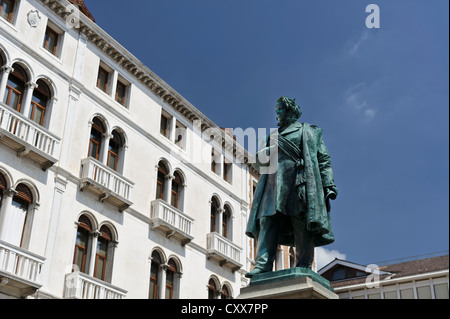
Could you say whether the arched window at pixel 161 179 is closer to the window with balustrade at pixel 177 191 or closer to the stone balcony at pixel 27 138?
the window with balustrade at pixel 177 191

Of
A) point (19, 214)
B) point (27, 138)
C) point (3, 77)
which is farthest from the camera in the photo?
point (3, 77)

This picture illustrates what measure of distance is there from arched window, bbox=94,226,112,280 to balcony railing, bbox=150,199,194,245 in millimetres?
2443

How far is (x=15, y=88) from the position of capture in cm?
1881

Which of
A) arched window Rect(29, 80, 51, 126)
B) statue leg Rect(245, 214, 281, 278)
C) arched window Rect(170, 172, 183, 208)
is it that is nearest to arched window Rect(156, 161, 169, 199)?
arched window Rect(170, 172, 183, 208)

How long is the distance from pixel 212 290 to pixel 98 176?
8.40m

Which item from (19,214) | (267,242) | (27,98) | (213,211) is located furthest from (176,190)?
(267,242)

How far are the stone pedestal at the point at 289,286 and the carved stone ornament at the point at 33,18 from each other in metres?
16.3

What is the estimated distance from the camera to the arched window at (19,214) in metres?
17.3

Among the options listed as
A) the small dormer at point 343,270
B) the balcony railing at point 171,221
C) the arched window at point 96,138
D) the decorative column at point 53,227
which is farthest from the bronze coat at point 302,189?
the small dormer at point 343,270

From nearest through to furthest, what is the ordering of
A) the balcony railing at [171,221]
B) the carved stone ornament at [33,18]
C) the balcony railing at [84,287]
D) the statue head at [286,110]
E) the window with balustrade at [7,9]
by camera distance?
the statue head at [286,110] < the balcony railing at [84,287] < the window with balustrade at [7,9] < the carved stone ornament at [33,18] < the balcony railing at [171,221]

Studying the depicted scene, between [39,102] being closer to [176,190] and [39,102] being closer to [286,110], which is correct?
[176,190]

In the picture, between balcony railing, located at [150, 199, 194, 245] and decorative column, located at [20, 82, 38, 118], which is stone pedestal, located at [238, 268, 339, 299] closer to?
decorative column, located at [20, 82, 38, 118]
